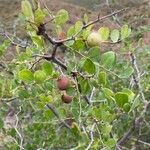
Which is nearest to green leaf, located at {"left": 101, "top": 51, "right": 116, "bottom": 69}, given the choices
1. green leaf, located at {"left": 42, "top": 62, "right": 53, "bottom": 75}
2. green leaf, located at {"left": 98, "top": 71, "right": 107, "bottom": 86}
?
green leaf, located at {"left": 98, "top": 71, "right": 107, "bottom": 86}

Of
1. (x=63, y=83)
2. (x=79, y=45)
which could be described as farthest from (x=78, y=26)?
(x=63, y=83)

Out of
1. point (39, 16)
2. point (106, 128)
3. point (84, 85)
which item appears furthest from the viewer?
point (106, 128)

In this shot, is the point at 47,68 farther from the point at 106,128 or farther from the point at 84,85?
the point at 106,128

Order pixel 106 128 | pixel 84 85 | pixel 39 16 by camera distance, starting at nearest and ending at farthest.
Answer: pixel 39 16 < pixel 84 85 < pixel 106 128

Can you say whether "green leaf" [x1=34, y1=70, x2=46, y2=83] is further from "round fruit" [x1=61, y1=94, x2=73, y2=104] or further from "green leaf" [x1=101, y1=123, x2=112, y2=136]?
"green leaf" [x1=101, y1=123, x2=112, y2=136]

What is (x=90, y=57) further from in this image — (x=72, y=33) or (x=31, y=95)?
(x=31, y=95)

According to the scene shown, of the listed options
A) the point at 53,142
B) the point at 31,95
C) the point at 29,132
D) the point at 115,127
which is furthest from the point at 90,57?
the point at 115,127
